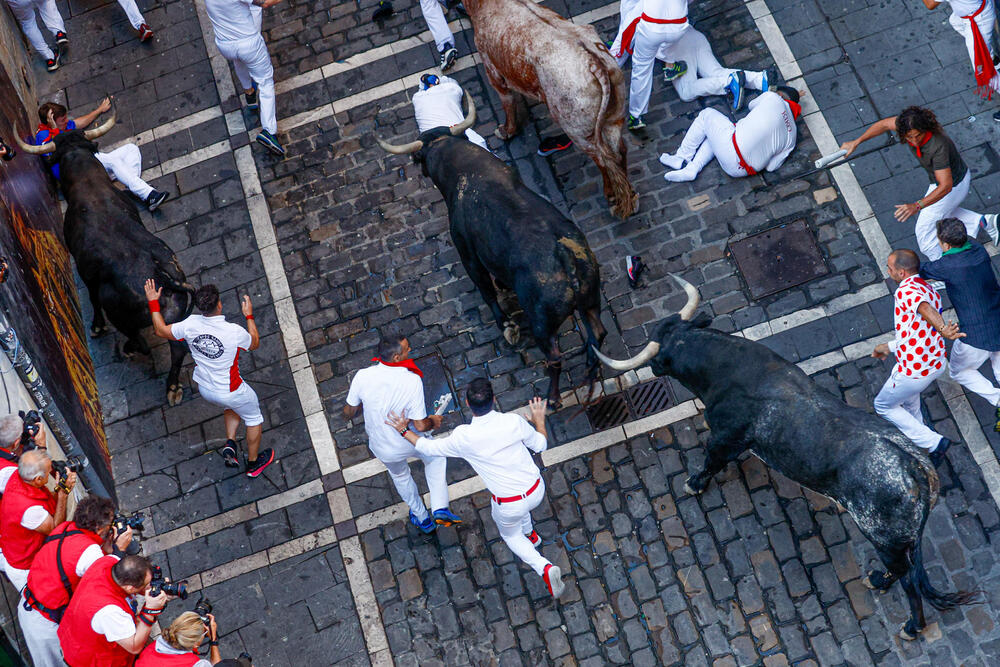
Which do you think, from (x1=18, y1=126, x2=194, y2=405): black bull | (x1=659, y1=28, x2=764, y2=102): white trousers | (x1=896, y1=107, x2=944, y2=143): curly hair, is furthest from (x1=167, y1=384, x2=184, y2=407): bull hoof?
(x1=896, y1=107, x2=944, y2=143): curly hair

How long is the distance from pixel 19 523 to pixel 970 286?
330 inches

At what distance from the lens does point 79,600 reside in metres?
7.29

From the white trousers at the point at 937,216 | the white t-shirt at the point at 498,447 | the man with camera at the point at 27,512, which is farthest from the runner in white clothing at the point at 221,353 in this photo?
the white trousers at the point at 937,216

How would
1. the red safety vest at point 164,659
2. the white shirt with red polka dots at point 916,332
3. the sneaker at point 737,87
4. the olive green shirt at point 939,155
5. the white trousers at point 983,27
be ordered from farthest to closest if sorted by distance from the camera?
the sneaker at point 737,87
the white trousers at point 983,27
the olive green shirt at point 939,155
the white shirt with red polka dots at point 916,332
the red safety vest at point 164,659

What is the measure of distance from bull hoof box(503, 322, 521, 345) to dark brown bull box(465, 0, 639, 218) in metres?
1.92

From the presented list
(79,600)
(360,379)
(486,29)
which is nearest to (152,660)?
(79,600)

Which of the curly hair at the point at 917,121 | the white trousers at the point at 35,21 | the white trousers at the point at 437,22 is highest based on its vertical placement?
the white trousers at the point at 35,21

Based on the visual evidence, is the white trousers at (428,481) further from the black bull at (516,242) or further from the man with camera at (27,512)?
the man with camera at (27,512)

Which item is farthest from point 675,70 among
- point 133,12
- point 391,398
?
point 133,12

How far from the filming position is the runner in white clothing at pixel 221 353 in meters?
9.09

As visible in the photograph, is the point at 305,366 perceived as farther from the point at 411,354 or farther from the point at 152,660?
the point at 152,660

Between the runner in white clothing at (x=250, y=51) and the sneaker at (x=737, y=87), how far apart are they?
5527 millimetres

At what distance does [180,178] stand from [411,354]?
403 cm

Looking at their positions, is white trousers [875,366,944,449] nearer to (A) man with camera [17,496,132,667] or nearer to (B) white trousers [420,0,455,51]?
(B) white trousers [420,0,455,51]
